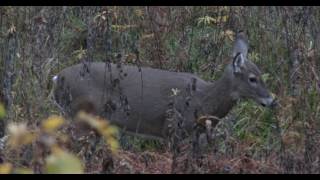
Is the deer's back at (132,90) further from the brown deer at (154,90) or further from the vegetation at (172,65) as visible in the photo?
the vegetation at (172,65)

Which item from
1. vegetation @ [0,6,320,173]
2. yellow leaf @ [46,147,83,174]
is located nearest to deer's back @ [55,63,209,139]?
vegetation @ [0,6,320,173]

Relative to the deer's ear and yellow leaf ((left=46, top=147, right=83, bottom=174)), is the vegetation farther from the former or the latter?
yellow leaf ((left=46, top=147, right=83, bottom=174))

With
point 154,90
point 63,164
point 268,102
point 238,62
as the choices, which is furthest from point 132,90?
point 63,164

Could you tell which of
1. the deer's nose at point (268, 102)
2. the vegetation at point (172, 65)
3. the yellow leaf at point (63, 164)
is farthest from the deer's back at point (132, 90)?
the yellow leaf at point (63, 164)

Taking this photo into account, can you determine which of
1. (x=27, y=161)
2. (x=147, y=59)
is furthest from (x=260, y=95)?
(x=27, y=161)

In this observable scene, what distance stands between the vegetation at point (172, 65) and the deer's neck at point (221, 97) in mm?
102

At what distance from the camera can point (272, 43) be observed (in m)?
8.19

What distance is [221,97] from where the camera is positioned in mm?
7316

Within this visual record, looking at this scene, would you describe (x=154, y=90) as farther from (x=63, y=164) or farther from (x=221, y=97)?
(x=63, y=164)

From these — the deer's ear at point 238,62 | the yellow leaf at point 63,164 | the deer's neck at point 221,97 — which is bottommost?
the deer's neck at point 221,97

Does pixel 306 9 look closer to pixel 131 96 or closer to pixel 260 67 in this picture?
pixel 260 67

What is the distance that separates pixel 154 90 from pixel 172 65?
95 cm

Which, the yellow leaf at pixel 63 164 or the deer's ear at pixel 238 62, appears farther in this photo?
the deer's ear at pixel 238 62

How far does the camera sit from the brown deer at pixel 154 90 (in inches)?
275
